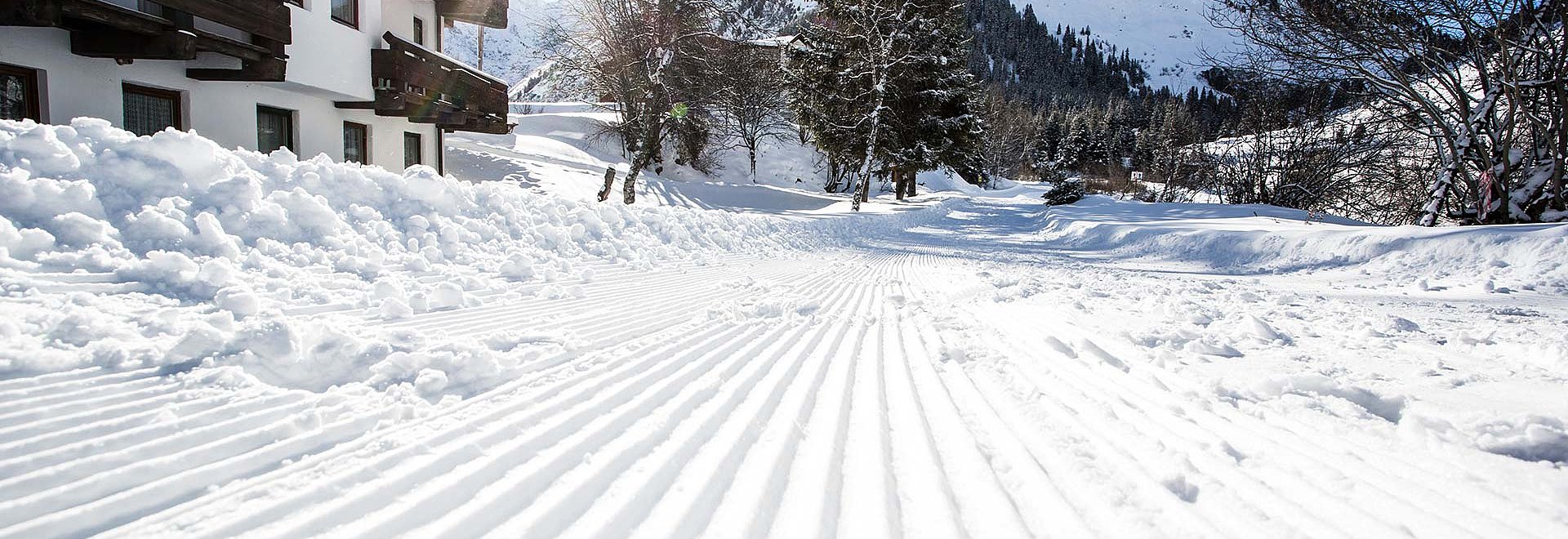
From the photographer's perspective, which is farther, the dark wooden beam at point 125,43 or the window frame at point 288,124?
the window frame at point 288,124

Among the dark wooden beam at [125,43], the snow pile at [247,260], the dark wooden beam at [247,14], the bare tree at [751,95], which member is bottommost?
the snow pile at [247,260]

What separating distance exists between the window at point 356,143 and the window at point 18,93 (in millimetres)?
6443

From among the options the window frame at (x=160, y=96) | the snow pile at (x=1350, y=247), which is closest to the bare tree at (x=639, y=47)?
the window frame at (x=160, y=96)

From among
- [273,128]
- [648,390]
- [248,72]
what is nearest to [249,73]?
[248,72]

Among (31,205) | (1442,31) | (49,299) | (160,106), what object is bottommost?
(49,299)

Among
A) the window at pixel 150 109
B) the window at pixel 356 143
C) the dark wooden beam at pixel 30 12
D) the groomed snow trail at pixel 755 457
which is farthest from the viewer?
the window at pixel 356 143

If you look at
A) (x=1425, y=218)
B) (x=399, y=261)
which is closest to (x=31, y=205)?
(x=399, y=261)

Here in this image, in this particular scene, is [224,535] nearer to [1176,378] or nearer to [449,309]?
Answer: [449,309]

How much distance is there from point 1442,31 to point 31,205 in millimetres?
18509

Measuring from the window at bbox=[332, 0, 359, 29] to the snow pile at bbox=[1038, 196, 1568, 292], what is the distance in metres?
15.6

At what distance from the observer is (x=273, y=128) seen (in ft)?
41.8

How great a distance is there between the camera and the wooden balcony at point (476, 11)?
18.7m

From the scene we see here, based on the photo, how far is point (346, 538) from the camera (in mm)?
1575

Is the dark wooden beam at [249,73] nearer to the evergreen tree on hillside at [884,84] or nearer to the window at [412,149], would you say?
the window at [412,149]
